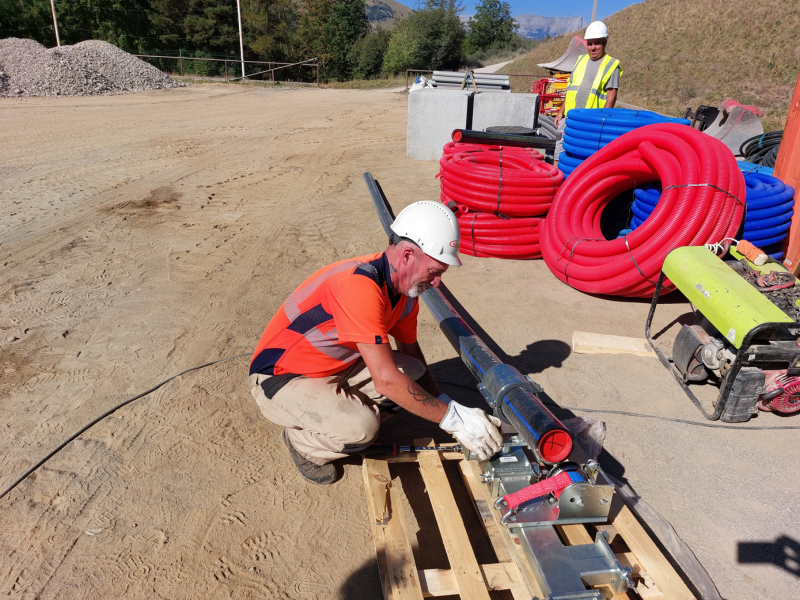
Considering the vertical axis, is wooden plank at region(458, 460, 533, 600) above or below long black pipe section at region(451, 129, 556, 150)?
below

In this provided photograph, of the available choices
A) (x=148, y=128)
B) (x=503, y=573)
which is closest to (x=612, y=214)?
(x=503, y=573)

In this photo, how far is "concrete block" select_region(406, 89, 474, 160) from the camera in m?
9.66

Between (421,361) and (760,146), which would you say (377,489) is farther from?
(760,146)

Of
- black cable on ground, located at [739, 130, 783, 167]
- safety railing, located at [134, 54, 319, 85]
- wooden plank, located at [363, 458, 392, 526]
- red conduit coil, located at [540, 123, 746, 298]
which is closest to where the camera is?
wooden plank, located at [363, 458, 392, 526]

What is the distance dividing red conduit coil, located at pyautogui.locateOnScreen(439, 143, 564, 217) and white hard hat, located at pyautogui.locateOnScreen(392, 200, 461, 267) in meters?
3.38

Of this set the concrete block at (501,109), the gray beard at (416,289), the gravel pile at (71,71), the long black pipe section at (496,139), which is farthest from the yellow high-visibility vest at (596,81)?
the gravel pile at (71,71)

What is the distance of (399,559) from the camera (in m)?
2.25

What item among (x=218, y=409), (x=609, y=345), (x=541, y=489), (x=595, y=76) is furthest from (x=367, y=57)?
(x=541, y=489)

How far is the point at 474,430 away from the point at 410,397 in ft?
1.11

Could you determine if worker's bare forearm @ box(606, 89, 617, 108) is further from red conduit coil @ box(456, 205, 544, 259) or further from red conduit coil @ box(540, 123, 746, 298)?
red conduit coil @ box(456, 205, 544, 259)

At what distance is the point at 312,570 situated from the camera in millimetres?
2465

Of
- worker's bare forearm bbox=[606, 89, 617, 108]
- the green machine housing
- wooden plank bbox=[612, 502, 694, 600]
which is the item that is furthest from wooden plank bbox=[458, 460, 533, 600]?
worker's bare forearm bbox=[606, 89, 617, 108]

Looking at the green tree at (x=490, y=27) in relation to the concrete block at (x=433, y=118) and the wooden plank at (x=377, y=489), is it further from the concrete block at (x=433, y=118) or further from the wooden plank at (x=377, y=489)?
the wooden plank at (x=377, y=489)

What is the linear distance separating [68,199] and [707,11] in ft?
121
